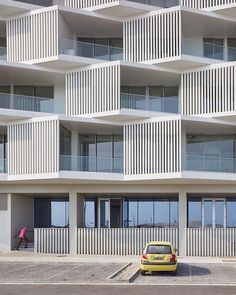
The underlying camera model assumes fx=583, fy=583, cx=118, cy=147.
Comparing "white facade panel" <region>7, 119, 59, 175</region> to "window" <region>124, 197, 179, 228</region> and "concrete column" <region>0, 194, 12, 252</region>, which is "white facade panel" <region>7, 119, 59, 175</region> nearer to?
"concrete column" <region>0, 194, 12, 252</region>

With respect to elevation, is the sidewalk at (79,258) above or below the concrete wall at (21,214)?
below

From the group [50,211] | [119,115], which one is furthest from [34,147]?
[50,211]

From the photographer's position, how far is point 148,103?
3244 cm

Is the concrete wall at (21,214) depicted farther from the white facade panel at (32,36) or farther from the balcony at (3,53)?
the white facade panel at (32,36)

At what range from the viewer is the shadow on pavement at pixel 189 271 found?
23.7 metres

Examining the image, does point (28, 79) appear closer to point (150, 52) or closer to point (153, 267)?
point (150, 52)

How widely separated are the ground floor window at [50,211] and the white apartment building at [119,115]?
3549mm

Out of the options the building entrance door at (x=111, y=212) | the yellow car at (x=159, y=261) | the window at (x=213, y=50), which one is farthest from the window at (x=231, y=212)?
the yellow car at (x=159, y=261)

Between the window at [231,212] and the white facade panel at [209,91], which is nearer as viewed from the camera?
the white facade panel at [209,91]

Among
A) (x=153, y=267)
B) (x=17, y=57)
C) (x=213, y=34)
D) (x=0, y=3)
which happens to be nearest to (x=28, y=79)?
(x=17, y=57)

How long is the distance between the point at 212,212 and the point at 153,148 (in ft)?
21.4

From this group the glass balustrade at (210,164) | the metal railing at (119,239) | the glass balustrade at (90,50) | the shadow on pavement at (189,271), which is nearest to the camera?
the shadow on pavement at (189,271)

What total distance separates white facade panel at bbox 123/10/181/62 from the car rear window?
12.8m

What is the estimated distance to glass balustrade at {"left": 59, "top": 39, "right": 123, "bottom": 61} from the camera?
33031 mm
